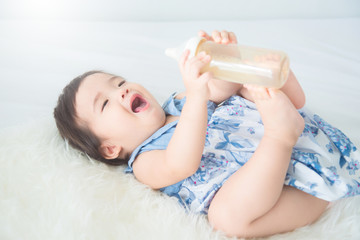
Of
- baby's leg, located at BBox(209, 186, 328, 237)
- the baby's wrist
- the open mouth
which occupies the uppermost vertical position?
the baby's wrist

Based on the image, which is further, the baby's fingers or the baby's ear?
the baby's ear

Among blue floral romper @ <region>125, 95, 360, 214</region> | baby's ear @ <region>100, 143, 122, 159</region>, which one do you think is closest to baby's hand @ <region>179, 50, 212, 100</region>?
blue floral romper @ <region>125, 95, 360, 214</region>

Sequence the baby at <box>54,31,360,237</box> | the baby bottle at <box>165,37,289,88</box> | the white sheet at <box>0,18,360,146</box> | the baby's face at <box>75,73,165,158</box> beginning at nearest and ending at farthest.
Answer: the baby bottle at <box>165,37,289,88</box>
the baby at <box>54,31,360,237</box>
the baby's face at <box>75,73,165,158</box>
the white sheet at <box>0,18,360,146</box>

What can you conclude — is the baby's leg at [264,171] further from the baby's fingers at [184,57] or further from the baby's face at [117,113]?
the baby's face at [117,113]

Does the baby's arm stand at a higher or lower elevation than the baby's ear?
higher

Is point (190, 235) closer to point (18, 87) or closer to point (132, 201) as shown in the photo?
point (132, 201)

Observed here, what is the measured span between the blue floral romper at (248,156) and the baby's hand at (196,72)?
0.87ft

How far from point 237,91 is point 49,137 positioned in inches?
23.7

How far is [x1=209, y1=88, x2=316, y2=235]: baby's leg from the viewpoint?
0.84m

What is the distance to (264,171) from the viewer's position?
0.84 metres

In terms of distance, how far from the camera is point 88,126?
43.0 inches

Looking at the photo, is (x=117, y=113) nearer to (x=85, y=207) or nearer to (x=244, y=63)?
(x=85, y=207)

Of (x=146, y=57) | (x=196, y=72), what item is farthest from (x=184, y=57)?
(x=146, y=57)

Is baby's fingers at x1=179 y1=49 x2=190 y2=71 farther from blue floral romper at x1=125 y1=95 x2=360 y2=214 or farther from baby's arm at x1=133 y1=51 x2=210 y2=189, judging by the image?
blue floral romper at x1=125 y1=95 x2=360 y2=214
